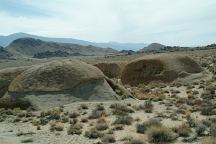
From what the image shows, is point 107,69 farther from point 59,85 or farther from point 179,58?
point 59,85

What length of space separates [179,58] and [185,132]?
25.6 m

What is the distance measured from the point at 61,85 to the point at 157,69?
49.2ft

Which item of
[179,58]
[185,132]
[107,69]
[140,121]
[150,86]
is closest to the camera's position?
[185,132]

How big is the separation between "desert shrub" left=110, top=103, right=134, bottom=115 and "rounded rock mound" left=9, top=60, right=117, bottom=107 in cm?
282

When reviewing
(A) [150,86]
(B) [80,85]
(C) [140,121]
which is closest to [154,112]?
(C) [140,121]

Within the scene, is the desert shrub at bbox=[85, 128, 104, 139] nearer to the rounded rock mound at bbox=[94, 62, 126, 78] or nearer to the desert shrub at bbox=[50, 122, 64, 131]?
the desert shrub at bbox=[50, 122, 64, 131]

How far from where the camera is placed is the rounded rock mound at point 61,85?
2558cm

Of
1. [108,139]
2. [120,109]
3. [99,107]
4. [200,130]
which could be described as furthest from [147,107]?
[108,139]

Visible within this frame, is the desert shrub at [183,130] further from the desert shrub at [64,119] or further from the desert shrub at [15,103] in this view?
the desert shrub at [15,103]

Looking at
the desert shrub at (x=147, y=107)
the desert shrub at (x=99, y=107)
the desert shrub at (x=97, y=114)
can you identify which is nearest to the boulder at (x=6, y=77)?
the desert shrub at (x=99, y=107)

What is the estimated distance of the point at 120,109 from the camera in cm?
2273

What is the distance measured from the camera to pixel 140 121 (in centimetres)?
1953

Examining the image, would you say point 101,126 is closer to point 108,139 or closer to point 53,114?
point 108,139

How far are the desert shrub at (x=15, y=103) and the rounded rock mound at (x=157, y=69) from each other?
53.3ft
